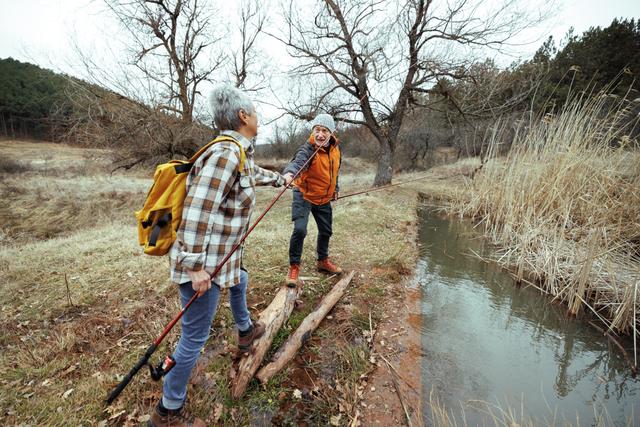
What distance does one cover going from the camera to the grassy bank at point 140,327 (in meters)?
1.87

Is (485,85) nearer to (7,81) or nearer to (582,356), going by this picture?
(582,356)

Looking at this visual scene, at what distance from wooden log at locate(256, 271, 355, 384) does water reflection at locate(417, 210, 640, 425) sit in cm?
97

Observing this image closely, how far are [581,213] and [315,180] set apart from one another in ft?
14.1

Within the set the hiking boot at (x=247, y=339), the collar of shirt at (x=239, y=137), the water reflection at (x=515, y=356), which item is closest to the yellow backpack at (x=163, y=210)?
the collar of shirt at (x=239, y=137)

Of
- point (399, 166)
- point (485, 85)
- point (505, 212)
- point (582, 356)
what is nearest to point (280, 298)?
point (582, 356)

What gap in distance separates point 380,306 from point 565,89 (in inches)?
767

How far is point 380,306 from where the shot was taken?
3.12 metres

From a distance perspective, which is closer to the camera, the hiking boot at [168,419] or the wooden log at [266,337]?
the hiking boot at [168,419]

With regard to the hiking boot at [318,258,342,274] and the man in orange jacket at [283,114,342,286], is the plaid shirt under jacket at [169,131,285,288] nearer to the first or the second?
the man in orange jacket at [283,114,342,286]

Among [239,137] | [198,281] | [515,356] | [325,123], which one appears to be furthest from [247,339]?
[515,356]

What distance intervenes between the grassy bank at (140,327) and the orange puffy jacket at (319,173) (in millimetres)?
1106

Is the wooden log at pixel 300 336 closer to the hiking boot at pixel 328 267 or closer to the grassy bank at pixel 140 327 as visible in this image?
the grassy bank at pixel 140 327

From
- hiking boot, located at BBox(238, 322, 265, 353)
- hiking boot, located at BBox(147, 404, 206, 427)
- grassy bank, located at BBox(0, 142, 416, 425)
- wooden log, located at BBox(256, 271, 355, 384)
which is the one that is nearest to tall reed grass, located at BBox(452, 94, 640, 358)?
grassy bank, located at BBox(0, 142, 416, 425)

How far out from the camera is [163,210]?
138cm
